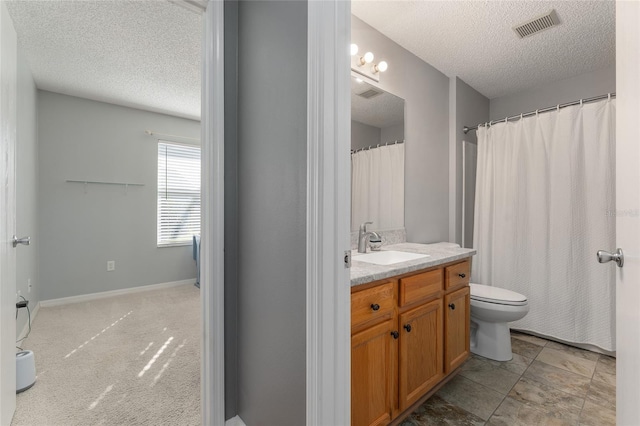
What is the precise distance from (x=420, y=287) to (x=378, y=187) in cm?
94

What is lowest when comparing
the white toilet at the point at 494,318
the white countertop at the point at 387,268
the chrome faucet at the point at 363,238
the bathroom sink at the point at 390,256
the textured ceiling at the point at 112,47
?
the white toilet at the point at 494,318

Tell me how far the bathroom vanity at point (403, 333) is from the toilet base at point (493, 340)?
1.56ft

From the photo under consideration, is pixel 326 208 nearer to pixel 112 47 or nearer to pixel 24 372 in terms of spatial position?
pixel 24 372

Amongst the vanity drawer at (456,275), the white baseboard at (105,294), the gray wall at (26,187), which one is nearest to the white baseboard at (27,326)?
the gray wall at (26,187)

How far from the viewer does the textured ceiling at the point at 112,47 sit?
213 cm

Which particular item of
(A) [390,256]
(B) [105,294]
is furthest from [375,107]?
(B) [105,294]

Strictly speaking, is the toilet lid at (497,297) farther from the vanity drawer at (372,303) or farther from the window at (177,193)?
the window at (177,193)

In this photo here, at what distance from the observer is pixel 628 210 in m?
0.82

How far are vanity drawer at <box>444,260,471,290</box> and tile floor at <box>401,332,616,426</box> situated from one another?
2.12 feet

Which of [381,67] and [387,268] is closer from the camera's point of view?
[387,268]

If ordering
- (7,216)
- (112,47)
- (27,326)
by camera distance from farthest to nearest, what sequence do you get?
(27,326)
(112,47)
(7,216)

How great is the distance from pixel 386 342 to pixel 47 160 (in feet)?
13.5

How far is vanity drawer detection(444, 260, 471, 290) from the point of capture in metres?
1.76

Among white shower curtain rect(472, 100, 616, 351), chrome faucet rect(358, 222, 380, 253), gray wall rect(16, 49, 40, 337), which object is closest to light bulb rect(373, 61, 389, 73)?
chrome faucet rect(358, 222, 380, 253)
